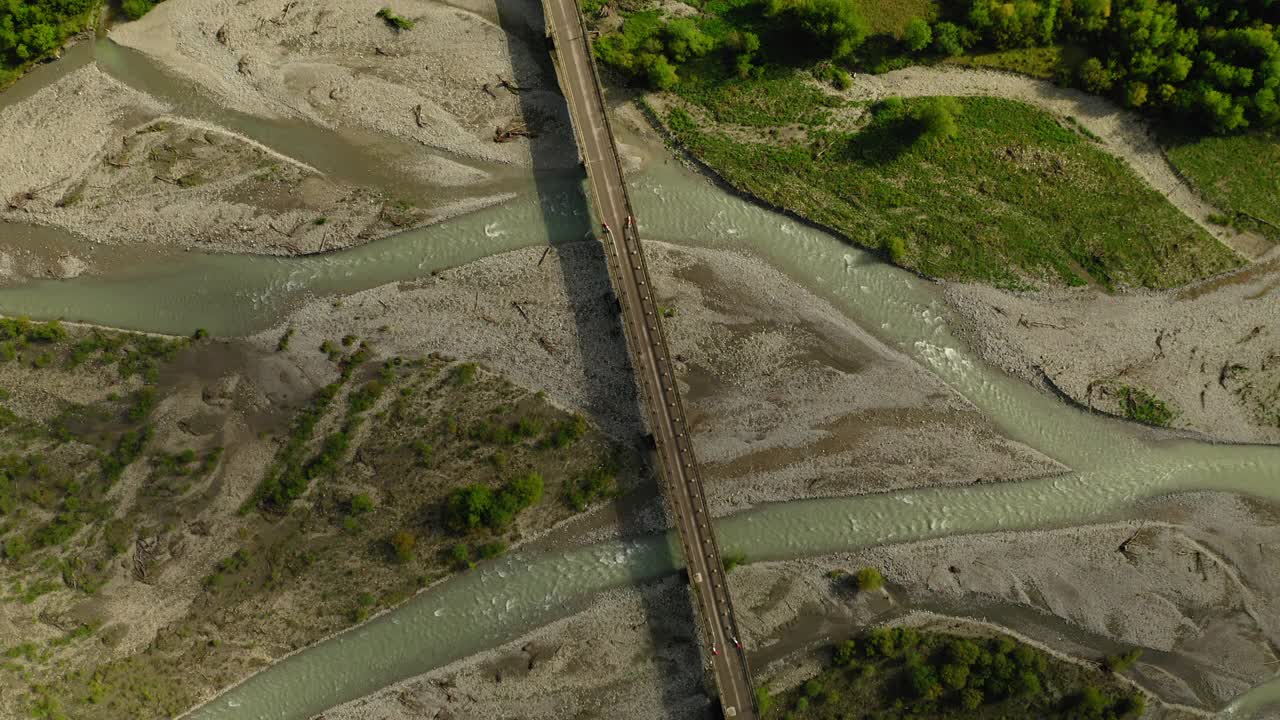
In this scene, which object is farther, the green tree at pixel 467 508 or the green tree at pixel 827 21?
the green tree at pixel 827 21

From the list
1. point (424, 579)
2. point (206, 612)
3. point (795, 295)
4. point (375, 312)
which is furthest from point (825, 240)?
point (206, 612)

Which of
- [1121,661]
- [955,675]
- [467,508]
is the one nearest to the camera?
[955,675]

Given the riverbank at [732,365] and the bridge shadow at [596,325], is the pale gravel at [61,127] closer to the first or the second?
the riverbank at [732,365]

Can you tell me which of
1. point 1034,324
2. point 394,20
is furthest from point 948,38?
point 394,20

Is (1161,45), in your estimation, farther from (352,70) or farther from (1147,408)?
(352,70)

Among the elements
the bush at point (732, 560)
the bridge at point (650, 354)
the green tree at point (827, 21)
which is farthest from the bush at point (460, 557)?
the green tree at point (827, 21)

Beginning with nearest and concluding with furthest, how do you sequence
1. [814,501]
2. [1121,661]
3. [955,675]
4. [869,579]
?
[955,675], [869,579], [1121,661], [814,501]

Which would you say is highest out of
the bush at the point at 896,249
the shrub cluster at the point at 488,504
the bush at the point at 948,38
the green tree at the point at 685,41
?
the green tree at the point at 685,41
